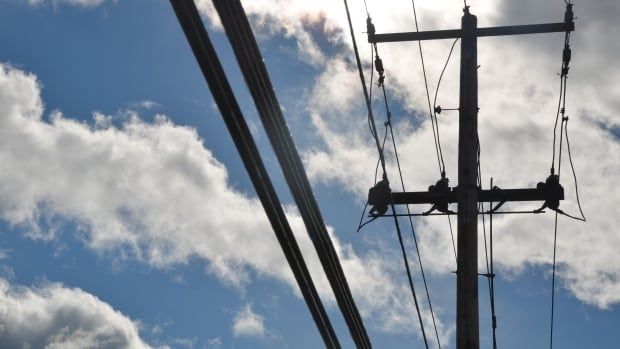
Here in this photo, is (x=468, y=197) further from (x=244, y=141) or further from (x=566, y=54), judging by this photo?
(x=244, y=141)

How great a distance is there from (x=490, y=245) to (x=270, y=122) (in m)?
Answer: 6.48

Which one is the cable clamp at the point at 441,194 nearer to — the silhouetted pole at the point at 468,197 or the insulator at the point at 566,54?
the silhouetted pole at the point at 468,197

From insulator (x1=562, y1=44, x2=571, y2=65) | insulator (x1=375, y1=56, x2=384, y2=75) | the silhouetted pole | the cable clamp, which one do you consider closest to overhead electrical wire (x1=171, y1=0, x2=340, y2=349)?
the silhouetted pole

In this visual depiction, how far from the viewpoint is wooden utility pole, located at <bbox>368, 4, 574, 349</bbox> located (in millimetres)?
8656

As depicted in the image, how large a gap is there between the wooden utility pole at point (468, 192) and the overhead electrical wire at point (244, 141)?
3.00m

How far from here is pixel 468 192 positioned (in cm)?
911

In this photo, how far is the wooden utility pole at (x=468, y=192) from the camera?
8656 millimetres

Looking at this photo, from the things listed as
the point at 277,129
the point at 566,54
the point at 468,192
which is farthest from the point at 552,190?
A: the point at 277,129

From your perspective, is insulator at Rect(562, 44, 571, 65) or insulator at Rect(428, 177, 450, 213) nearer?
insulator at Rect(428, 177, 450, 213)

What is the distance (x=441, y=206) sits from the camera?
31.9 ft

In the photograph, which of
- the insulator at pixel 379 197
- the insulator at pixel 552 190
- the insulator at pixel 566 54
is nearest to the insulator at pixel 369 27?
the insulator at pixel 379 197

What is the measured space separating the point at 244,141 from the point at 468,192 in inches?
205

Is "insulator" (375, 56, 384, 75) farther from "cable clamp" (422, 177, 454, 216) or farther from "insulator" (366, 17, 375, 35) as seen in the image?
"cable clamp" (422, 177, 454, 216)

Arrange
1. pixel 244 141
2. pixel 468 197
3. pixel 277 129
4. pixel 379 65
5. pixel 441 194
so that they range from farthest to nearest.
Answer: pixel 379 65 < pixel 441 194 < pixel 468 197 < pixel 277 129 < pixel 244 141
